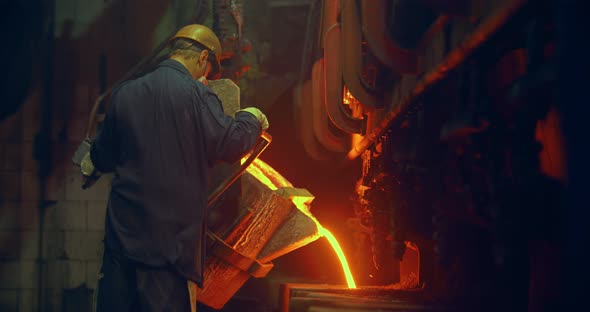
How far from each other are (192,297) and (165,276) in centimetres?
22

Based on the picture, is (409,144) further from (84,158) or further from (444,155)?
(84,158)

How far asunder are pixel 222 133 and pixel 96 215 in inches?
124

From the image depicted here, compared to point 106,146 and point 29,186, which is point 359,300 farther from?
point 29,186

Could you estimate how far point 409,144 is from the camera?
9.87 ft

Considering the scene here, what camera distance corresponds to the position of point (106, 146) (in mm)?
3607

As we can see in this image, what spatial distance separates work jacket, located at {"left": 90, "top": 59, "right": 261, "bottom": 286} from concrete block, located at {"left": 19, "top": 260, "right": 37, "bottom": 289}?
3124 millimetres

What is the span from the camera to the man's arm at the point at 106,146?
3.56 meters

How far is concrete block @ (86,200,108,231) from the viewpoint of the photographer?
6199 mm

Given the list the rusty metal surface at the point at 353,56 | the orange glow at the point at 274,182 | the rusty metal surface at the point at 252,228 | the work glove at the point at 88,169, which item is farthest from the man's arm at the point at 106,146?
the rusty metal surface at the point at 353,56

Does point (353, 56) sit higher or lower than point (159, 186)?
higher

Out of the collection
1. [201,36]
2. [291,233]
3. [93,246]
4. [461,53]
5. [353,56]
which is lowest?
[93,246]

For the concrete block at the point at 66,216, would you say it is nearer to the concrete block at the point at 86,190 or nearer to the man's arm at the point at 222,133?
the concrete block at the point at 86,190

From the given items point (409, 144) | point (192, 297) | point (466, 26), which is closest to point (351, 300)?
point (192, 297)

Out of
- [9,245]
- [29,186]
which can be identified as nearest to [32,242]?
[9,245]
